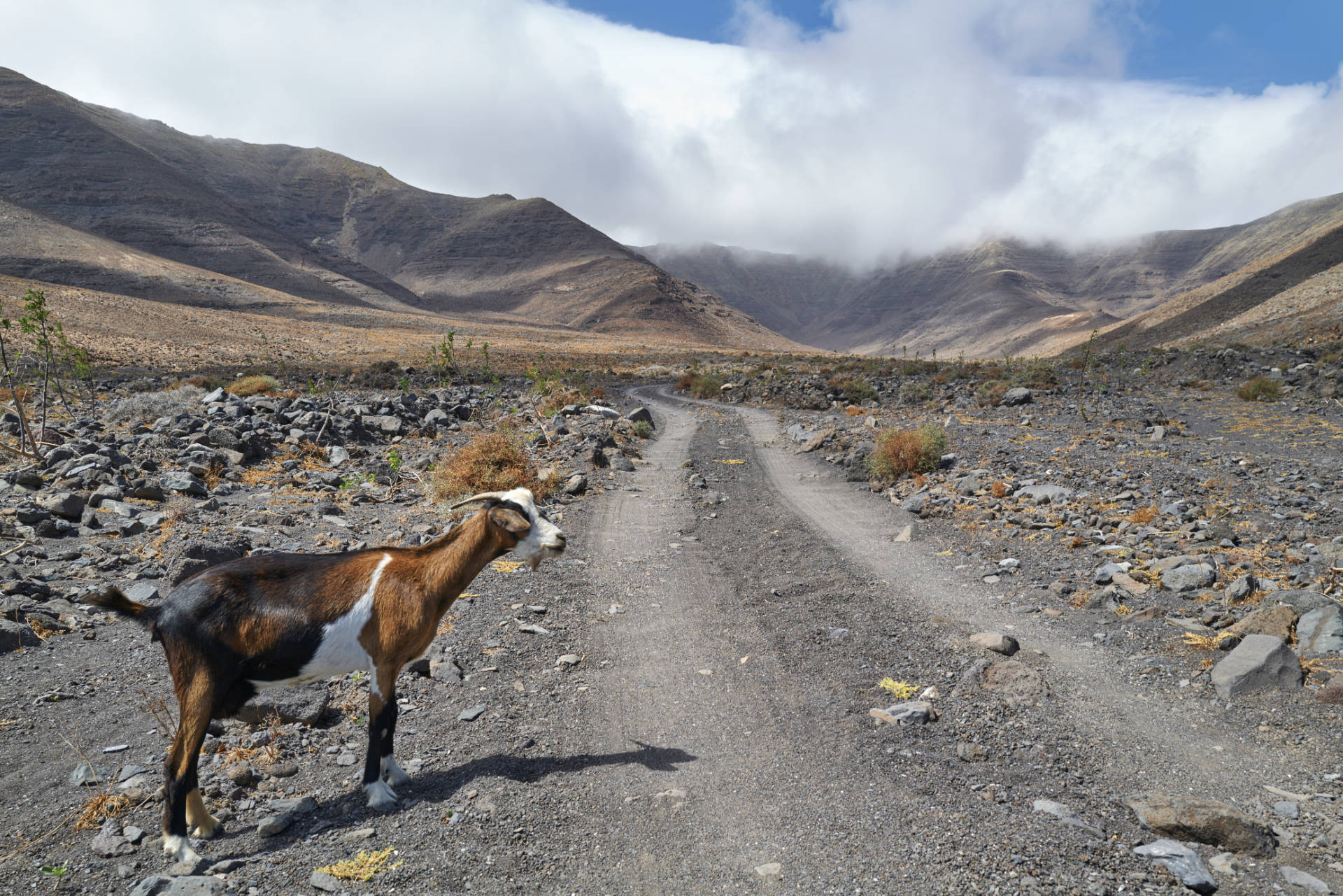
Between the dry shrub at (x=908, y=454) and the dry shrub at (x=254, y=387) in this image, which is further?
the dry shrub at (x=254, y=387)

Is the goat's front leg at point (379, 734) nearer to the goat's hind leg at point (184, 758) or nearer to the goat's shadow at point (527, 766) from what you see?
the goat's shadow at point (527, 766)

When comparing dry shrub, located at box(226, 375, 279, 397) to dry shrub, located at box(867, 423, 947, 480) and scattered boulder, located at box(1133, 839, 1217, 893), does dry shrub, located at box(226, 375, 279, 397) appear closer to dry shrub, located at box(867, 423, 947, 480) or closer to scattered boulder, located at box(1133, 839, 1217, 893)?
A: dry shrub, located at box(867, 423, 947, 480)

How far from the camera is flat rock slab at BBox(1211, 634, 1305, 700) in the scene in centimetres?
509

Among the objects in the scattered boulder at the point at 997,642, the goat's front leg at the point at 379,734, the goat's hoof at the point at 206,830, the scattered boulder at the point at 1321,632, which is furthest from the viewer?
the scattered boulder at the point at 997,642

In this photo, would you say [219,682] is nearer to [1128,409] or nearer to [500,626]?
[500,626]

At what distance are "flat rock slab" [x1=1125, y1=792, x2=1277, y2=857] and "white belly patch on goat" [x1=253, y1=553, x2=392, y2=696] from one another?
4.43m

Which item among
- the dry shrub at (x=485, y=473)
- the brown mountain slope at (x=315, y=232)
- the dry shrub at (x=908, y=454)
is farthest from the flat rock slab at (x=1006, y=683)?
the brown mountain slope at (x=315, y=232)

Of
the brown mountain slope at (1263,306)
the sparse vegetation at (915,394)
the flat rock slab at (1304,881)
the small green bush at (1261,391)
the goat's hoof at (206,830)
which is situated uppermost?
the brown mountain slope at (1263,306)

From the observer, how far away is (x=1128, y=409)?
20203mm

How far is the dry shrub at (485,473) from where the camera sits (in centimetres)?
1180

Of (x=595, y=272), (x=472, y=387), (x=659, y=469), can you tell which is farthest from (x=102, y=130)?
(x=659, y=469)

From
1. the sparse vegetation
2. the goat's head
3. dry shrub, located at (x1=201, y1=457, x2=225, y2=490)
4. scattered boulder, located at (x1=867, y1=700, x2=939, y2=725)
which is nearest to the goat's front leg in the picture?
the goat's head

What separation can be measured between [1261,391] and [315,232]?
188897mm

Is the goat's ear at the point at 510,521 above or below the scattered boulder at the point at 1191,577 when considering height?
above
